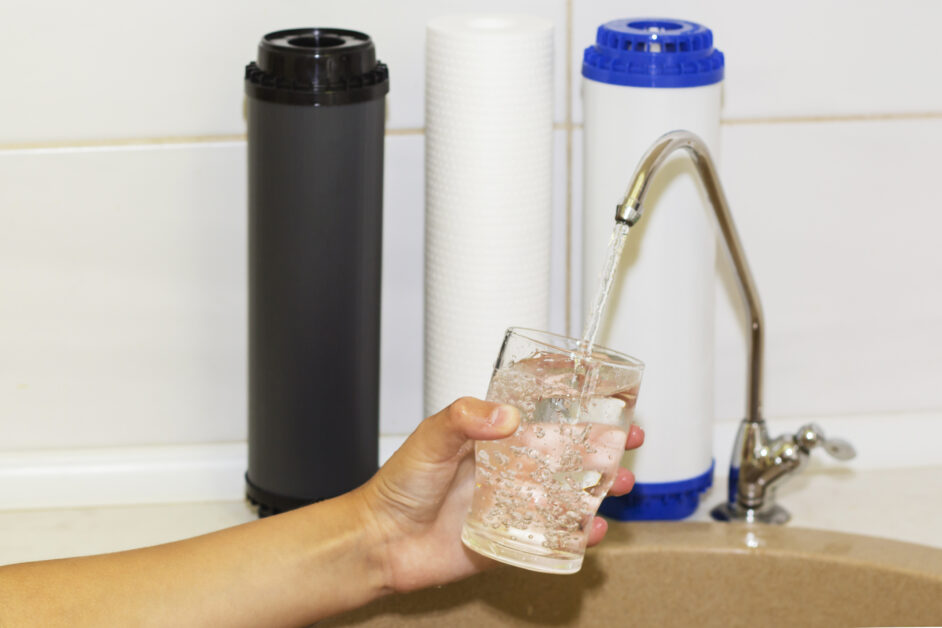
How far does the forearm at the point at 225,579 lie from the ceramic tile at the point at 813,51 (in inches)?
17.1

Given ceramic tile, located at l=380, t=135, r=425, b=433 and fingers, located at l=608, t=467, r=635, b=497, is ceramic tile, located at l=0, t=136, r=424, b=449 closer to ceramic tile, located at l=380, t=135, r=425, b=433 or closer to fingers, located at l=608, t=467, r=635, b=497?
ceramic tile, located at l=380, t=135, r=425, b=433

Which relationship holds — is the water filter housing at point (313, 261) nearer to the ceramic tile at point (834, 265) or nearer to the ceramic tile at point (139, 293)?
the ceramic tile at point (139, 293)

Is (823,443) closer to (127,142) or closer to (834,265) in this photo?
(834,265)

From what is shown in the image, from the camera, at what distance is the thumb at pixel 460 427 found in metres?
0.65

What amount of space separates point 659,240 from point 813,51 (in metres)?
0.25

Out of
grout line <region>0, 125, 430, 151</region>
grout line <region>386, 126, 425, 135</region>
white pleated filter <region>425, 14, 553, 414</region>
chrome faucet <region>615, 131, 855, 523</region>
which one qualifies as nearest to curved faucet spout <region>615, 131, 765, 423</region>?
chrome faucet <region>615, 131, 855, 523</region>

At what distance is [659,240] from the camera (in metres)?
0.89

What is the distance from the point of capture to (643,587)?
0.92m

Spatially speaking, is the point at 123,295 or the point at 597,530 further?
the point at 123,295

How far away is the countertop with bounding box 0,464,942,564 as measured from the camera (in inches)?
37.9

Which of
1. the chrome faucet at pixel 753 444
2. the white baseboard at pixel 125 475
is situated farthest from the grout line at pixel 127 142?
the chrome faucet at pixel 753 444

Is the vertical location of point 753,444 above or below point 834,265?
below

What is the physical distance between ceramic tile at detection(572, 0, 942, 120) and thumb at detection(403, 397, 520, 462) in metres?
0.38

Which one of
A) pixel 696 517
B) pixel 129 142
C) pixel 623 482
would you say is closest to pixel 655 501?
pixel 696 517
